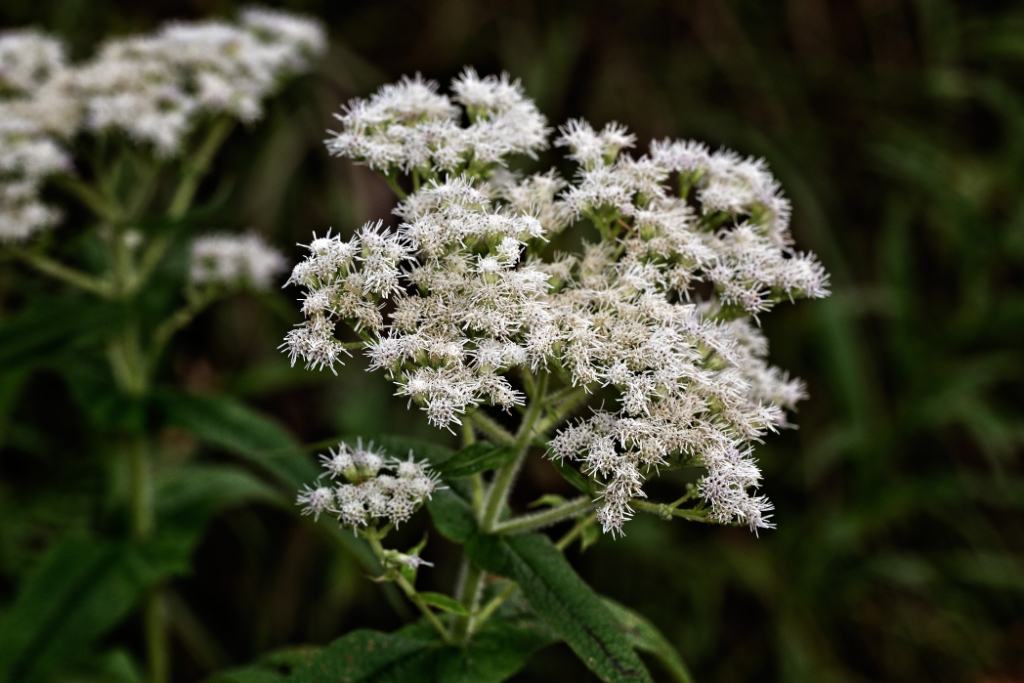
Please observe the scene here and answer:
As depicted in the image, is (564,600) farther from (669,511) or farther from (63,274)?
(63,274)

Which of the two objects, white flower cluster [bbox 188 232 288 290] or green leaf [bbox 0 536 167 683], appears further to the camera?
white flower cluster [bbox 188 232 288 290]

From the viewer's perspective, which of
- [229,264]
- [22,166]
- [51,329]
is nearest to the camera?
[51,329]

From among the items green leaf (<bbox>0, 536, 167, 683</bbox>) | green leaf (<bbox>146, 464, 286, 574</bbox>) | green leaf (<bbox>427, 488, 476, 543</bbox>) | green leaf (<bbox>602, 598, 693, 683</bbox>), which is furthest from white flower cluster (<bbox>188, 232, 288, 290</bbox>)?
green leaf (<bbox>602, 598, 693, 683</bbox>)

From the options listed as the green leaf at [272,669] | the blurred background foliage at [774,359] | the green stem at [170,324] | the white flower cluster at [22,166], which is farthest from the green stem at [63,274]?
the green leaf at [272,669]

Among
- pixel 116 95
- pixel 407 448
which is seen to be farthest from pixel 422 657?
pixel 116 95

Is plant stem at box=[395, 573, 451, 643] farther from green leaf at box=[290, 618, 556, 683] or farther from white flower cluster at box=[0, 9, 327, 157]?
white flower cluster at box=[0, 9, 327, 157]

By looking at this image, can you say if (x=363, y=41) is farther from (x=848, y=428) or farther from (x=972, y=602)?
(x=972, y=602)
